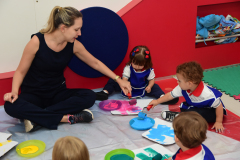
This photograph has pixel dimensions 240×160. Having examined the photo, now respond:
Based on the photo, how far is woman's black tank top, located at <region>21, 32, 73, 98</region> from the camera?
170 centimetres

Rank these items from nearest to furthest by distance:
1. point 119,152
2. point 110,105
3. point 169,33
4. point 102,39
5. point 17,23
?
point 119,152, point 17,23, point 110,105, point 102,39, point 169,33

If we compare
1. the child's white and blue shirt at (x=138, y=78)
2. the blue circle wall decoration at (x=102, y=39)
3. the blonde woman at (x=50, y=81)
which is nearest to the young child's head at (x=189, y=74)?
the child's white and blue shirt at (x=138, y=78)

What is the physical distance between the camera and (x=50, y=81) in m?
1.79

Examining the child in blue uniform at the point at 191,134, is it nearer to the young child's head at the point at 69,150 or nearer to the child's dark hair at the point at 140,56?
the young child's head at the point at 69,150

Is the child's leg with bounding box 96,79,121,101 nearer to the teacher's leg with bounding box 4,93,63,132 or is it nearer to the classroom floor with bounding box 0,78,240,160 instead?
the classroom floor with bounding box 0,78,240,160

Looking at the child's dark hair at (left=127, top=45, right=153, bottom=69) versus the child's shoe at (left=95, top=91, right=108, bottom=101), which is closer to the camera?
the child's dark hair at (left=127, top=45, right=153, bottom=69)

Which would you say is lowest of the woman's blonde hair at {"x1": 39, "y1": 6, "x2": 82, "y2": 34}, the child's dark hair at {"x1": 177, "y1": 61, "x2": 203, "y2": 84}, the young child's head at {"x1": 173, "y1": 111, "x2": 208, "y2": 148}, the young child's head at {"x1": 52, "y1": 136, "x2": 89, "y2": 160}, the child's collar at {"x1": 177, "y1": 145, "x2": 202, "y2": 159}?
the child's collar at {"x1": 177, "y1": 145, "x2": 202, "y2": 159}

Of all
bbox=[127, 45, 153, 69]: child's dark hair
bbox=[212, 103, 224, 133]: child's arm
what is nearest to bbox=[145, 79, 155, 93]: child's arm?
bbox=[127, 45, 153, 69]: child's dark hair

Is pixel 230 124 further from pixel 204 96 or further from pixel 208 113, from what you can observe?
pixel 204 96

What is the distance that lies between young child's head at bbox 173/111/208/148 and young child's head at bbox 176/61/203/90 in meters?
0.52

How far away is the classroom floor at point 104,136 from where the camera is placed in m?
1.43

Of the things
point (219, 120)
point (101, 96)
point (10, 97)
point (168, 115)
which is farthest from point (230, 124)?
point (10, 97)

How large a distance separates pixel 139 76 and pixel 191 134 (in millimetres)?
1054

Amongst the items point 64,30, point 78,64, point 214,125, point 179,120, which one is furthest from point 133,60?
point 179,120
